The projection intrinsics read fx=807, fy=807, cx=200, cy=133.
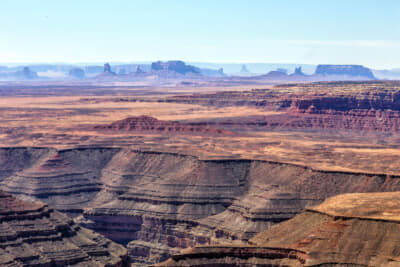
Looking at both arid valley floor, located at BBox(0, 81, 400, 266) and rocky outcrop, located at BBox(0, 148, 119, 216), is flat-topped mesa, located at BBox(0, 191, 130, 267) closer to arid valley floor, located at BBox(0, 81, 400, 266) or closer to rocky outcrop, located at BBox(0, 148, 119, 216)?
arid valley floor, located at BBox(0, 81, 400, 266)

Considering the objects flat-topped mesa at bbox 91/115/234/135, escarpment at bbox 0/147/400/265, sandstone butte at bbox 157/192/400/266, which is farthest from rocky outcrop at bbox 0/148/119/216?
sandstone butte at bbox 157/192/400/266

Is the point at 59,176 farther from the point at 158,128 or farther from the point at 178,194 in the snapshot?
the point at 158,128

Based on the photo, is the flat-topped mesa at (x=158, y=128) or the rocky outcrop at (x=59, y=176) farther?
the flat-topped mesa at (x=158, y=128)

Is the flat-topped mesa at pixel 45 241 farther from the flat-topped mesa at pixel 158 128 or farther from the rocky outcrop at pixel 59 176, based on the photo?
the flat-topped mesa at pixel 158 128

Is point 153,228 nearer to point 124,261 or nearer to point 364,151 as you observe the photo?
point 124,261

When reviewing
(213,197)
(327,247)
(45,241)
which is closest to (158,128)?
(213,197)

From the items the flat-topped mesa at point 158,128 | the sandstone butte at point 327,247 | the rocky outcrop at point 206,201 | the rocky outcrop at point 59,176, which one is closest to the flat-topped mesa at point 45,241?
the sandstone butte at point 327,247
